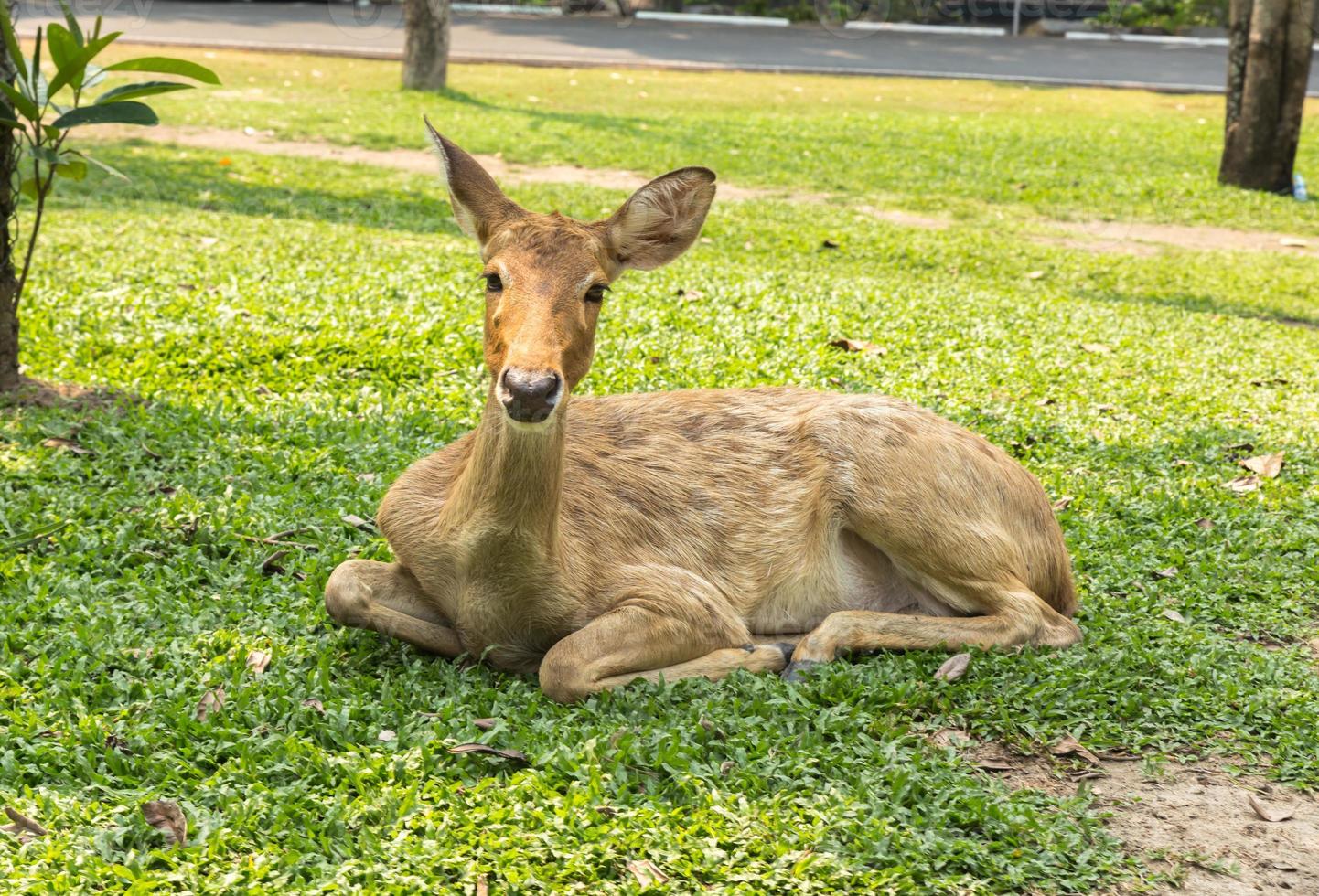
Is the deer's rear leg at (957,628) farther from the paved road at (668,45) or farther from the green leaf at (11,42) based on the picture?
the paved road at (668,45)

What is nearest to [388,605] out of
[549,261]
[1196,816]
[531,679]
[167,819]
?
[531,679]

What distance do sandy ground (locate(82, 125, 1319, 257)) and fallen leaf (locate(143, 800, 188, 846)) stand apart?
10.8m

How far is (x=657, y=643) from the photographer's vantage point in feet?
15.2

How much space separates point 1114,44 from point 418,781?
27.4m

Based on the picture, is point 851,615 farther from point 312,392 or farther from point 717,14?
point 717,14

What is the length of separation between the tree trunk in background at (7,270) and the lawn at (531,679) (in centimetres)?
30

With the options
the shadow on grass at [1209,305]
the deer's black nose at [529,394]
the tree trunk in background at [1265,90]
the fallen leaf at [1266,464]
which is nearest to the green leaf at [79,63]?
the deer's black nose at [529,394]

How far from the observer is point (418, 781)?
3863 millimetres

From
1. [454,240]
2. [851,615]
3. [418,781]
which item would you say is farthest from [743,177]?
[418,781]

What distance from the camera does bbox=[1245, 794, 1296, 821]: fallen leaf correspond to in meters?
4.00

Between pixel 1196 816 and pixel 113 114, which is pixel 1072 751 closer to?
pixel 1196 816

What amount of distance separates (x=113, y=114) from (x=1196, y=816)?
17.7ft

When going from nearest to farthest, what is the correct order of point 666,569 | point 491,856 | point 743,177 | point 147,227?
point 491,856 → point 666,569 → point 147,227 → point 743,177

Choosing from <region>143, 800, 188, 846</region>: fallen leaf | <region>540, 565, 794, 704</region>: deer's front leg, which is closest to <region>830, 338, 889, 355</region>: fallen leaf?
<region>540, 565, 794, 704</region>: deer's front leg
